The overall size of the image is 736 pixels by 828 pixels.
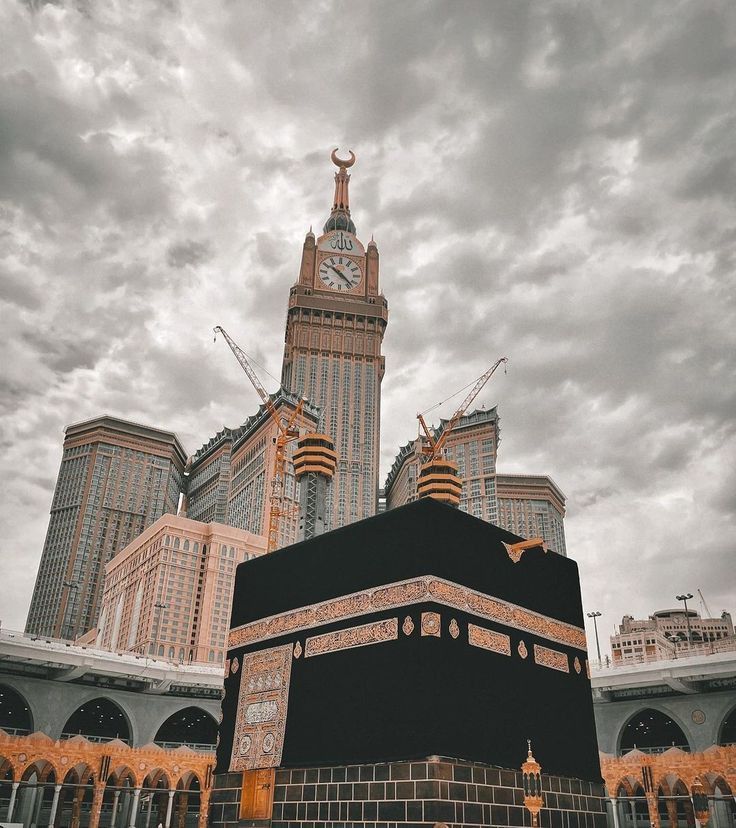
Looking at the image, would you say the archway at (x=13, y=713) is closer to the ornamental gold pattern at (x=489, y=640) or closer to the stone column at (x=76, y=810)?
the stone column at (x=76, y=810)

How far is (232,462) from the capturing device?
5266 inches

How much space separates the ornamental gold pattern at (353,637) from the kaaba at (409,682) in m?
0.03

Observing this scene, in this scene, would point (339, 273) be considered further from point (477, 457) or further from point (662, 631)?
point (662, 631)

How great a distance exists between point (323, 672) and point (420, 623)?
2.64 meters

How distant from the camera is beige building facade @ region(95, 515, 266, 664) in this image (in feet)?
298

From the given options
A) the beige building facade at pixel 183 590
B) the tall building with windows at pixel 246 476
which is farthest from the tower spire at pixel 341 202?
the beige building facade at pixel 183 590

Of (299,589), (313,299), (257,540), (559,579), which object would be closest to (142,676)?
(299,589)

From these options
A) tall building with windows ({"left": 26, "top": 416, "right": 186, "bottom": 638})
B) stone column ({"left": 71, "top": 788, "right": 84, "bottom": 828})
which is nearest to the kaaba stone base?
stone column ({"left": 71, "top": 788, "right": 84, "bottom": 828})

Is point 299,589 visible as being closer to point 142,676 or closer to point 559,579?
point 559,579

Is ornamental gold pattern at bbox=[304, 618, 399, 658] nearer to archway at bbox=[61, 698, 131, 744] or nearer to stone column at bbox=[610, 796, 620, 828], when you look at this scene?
stone column at bbox=[610, 796, 620, 828]

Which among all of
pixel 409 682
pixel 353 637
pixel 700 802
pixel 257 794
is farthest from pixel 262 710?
pixel 700 802

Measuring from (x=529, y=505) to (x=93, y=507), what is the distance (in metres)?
77.0

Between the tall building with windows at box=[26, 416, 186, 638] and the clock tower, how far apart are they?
30662 mm

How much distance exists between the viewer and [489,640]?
13984 millimetres
